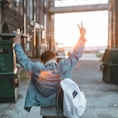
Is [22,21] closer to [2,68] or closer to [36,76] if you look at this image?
[2,68]

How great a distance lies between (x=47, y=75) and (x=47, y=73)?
0.02 m

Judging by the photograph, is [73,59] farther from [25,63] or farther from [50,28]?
[50,28]

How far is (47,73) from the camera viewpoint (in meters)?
4.05

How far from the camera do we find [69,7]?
4800 centimetres

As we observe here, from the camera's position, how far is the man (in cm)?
406

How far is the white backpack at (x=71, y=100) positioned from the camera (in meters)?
3.76

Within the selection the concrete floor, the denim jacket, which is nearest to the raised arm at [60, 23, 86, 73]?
the denim jacket

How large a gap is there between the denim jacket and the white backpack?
22 cm

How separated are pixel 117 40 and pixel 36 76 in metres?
24.2

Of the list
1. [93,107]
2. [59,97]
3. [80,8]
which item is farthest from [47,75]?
[80,8]

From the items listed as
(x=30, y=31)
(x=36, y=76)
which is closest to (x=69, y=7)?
(x=30, y=31)

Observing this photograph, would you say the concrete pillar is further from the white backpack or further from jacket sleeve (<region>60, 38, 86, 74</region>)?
the white backpack

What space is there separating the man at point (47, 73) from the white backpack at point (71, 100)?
0.74 feet

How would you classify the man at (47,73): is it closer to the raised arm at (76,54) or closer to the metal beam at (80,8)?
the raised arm at (76,54)
